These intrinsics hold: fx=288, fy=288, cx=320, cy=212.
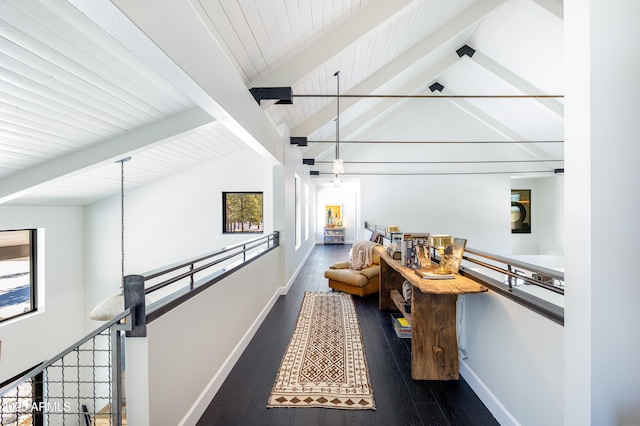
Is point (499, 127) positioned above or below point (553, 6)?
below

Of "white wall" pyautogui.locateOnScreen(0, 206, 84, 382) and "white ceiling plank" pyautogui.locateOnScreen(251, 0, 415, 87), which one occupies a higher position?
"white ceiling plank" pyautogui.locateOnScreen(251, 0, 415, 87)

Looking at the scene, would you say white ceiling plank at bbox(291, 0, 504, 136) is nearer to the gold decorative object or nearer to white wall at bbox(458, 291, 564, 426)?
the gold decorative object

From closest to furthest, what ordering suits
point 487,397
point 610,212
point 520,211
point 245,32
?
point 610,212 < point 487,397 < point 245,32 < point 520,211

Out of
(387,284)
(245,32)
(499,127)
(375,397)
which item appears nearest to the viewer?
(375,397)

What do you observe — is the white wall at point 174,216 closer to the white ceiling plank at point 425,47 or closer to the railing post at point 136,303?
the white ceiling plank at point 425,47

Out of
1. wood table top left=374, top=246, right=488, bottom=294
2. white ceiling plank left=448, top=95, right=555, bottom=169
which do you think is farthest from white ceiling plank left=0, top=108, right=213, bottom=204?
white ceiling plank left=448, top=95, right=555, bottom=169

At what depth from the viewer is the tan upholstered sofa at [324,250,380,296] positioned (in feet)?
15.6

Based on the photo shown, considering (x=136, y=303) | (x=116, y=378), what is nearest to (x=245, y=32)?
(x=136, y=303)

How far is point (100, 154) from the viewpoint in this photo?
11.0 feet

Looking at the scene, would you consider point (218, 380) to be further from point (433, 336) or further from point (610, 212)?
point (610, 212)

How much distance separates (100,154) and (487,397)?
4489 mm

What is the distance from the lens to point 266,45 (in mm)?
2775

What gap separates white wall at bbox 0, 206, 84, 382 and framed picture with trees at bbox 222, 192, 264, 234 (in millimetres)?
3015

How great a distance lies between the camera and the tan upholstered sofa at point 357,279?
15.6 feet
